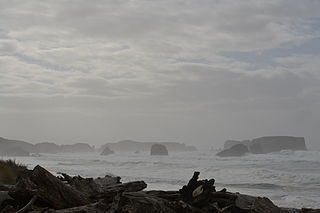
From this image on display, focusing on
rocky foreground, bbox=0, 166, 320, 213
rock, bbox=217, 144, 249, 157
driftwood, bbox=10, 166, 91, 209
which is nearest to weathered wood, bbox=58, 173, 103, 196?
rocky foreground, bbox=0, 166, 320, 213

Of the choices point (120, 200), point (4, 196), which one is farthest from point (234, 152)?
point (120, 200)

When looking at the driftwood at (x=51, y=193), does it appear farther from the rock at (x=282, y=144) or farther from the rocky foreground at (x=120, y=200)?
the rock at (x=282, y=144)

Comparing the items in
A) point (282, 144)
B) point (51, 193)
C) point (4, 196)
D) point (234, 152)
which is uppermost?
point (282, 144)

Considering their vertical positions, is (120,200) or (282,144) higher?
(282,144)

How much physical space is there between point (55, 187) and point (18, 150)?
12616 centimetres

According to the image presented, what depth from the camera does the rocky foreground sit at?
19.9ft

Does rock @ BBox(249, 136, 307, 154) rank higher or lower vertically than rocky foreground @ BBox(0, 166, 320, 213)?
higher

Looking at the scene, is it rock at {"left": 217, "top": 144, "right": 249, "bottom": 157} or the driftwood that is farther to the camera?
rock at {"left": 217, "top": 144, "right": 249, "bottom": 157}

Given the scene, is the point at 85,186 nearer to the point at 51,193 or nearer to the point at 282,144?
the point at 51,193

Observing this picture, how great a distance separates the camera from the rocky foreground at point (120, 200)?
6070 millimetres

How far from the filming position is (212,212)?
6562 mm

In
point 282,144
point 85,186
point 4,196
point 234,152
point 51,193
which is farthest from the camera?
point 282,144

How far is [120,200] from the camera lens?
5996 mm

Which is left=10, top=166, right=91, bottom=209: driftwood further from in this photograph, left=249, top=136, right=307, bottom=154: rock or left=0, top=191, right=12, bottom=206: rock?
left=249, top=136, right=307, bottom=154: rock
